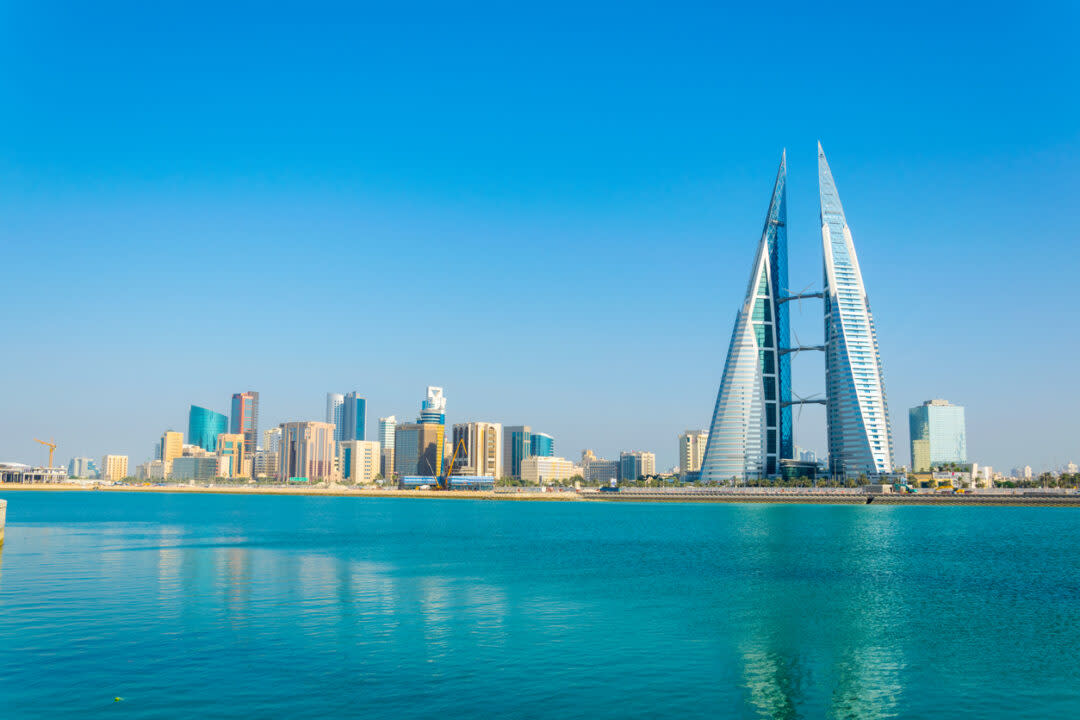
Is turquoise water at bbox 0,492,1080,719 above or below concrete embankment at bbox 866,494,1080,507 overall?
above

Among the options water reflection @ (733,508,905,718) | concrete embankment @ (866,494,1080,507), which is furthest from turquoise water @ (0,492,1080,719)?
concrete embankment @ (866,494,1080,507)

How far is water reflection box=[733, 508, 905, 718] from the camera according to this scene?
80.5 feet

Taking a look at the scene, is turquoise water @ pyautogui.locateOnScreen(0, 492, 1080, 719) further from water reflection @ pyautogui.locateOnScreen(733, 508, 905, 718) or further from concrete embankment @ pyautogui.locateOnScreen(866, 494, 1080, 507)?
concrete embankment @ pyautogui.locateOnScreen(866, 494, 1080, 507)

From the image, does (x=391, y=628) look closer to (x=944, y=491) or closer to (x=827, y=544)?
(x=827, y=544)

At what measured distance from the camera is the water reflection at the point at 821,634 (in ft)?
80.5

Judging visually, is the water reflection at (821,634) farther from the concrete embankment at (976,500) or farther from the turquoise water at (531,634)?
the concrete embankment at (976,500)

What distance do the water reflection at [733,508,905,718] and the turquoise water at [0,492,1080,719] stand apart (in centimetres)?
13

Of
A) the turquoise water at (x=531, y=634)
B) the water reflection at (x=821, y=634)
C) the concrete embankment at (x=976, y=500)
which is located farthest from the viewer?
the concrete embankment at (x=976, y=500)

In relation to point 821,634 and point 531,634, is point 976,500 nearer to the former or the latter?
point 821,634

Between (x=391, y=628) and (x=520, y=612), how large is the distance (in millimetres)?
6703

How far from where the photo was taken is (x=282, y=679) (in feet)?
83.0

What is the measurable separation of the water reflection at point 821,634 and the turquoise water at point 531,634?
0.13 m

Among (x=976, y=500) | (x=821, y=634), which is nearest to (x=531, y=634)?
(x=821, y=634)

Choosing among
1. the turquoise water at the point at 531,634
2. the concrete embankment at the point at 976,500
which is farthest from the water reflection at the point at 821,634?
the concrete embankment at the point at 976,500
